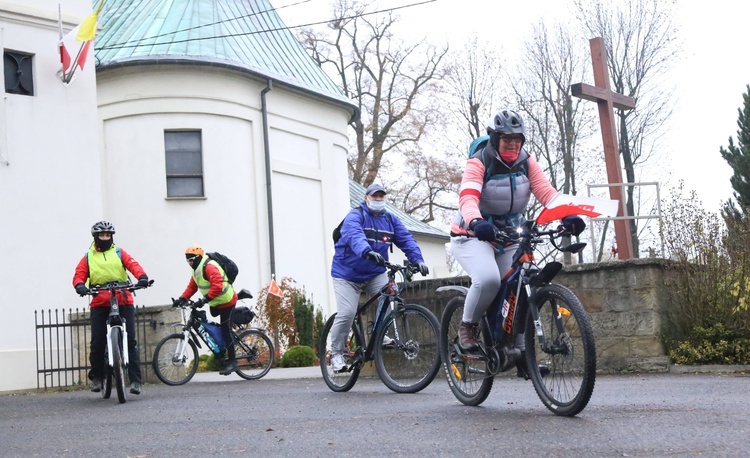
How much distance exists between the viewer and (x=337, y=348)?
1080cm

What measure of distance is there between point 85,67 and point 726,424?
15.4m

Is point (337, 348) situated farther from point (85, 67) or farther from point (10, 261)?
point (85, 67)

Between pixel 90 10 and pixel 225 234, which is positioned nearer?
pixel 90 10

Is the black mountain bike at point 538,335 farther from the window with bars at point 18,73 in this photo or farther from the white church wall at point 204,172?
the white church wall at point 204,172

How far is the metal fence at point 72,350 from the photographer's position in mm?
16688

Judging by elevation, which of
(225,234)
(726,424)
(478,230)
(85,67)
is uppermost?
(85,67)

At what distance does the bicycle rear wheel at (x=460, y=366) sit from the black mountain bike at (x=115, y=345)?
171 inches

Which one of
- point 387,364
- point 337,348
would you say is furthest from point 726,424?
point 337,348

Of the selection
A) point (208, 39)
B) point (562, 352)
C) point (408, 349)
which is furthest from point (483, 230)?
point (208, 39)

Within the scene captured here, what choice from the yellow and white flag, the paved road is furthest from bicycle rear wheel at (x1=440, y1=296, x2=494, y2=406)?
the yellow and white flag

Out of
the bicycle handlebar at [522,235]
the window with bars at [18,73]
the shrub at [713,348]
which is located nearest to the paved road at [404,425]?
the bicycle handlebar at [522,235]

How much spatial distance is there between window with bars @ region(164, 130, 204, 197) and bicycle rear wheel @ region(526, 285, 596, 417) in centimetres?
2019

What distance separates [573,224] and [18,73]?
1412cm

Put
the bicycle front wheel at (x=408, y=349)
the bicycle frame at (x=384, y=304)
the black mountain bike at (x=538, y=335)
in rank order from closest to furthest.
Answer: the black mountain bike at (x=538, y=335) → the bicycle front wheel at (x=408, y=349) → the bicycle frame at (x=384, y=304)
